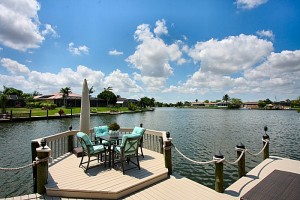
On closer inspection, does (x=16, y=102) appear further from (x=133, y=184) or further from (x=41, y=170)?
(x=133, y=184)

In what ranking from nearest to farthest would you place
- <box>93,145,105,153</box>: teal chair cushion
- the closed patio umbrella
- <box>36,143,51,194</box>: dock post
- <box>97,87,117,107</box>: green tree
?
<box>36,143,51,194</box>: dock post
<box>93,145,105,153</box>: teal chair cushion
the closed patio umbrella
<box>97,87,117,107</box>: green tree

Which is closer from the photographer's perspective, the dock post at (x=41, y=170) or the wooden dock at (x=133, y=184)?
the wooden dock at (x=133, y=184)

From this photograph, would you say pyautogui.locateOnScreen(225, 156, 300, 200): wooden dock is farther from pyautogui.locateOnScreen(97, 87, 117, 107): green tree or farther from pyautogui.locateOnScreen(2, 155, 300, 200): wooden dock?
pyautogui.locateOnScreen(97, 87, 117, 107): green tree

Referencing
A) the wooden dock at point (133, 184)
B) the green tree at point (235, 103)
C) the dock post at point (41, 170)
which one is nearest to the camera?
the wooden dock at point (133, 184)

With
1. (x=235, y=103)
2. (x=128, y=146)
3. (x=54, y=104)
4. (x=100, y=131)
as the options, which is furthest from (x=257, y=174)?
(x=235, y=103)

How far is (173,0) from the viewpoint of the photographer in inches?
366

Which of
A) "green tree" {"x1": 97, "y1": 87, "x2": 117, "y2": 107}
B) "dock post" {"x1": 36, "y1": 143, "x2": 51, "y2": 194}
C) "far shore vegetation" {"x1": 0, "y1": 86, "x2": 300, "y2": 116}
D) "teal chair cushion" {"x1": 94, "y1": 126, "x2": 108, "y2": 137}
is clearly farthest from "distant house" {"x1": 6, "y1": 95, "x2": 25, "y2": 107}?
"dock post" {"x1": 36, "y1": 143, "x2": 51, "y2": 194}

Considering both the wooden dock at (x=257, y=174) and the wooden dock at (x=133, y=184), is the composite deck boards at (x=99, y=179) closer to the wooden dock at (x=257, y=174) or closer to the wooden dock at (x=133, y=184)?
the wooden dock at (x=133, y=184)

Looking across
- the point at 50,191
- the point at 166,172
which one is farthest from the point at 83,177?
the point at 166,172

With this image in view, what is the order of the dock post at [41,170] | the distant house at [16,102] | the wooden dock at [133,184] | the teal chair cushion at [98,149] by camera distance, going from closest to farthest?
the wooden dock at [133,184], the dock post at [41,170], the teal chair cushion at [98,149], the distant house at [16,102]

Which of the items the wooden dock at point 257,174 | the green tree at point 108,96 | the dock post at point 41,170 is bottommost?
the wooden dock at point 257,174

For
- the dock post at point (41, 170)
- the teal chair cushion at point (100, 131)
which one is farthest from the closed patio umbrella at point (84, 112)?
the dock post at point (41, 170)

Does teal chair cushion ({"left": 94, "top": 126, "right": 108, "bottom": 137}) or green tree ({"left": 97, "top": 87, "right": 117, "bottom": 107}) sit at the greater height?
green tree ({"left": 97, "top": 87, "right": 117, "bottom": 107})

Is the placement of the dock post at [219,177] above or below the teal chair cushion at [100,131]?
below
